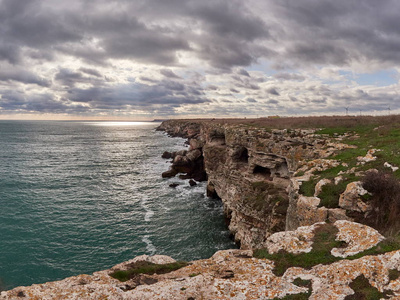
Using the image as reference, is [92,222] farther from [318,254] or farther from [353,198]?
[353,198]

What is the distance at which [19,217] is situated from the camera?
32.4 m

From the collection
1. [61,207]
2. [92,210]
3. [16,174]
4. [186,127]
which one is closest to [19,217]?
[61,207]

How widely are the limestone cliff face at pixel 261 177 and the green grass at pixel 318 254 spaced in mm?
4773

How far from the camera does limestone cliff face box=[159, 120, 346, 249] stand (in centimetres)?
2238

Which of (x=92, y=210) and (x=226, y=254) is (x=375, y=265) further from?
(x=92, y=210)

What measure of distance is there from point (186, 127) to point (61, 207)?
388ft

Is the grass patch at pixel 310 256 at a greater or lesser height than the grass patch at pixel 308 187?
lesser

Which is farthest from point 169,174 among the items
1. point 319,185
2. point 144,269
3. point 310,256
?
point 310,256

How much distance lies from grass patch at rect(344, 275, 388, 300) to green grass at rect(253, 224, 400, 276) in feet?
4.23

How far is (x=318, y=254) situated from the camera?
8.62 m

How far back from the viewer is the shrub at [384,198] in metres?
10.7

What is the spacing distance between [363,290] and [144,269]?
7.92 meters

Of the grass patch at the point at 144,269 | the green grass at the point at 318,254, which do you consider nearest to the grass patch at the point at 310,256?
the green grass at the point at 318,254

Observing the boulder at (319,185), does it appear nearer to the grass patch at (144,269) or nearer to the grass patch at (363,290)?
the grass patch at (363,290)
